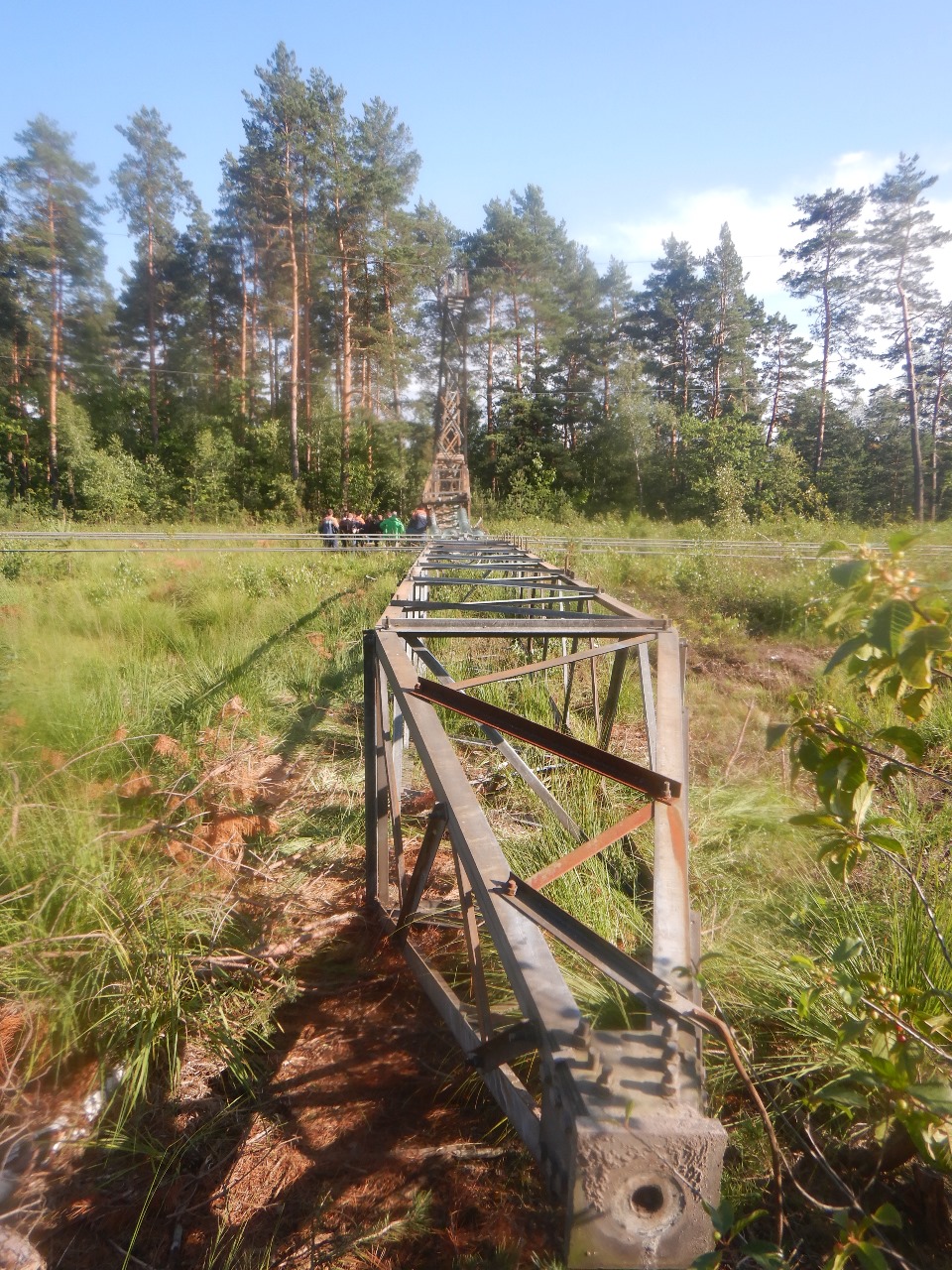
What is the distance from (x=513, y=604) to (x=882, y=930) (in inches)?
99.4

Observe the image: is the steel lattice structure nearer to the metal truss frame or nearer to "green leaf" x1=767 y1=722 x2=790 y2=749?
the metal truss frame

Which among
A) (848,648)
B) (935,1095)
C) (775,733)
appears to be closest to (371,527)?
(775,733)

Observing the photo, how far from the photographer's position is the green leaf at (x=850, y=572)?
4.70 feet

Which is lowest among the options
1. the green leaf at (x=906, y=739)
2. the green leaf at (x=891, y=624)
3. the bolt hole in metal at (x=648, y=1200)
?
the bolt hole in metal at (x=648, y=1200)

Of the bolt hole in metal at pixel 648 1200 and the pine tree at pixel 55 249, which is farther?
the pine tree at pixel 55 249

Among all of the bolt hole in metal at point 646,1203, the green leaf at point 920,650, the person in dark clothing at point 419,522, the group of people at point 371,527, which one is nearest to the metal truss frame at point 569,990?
the bolt hole in metal at point 646,1203

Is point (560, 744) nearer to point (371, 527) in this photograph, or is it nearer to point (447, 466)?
point (371, 527)

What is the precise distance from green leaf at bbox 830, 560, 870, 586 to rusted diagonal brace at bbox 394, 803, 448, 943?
1.29 m

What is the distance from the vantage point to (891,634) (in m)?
1.35

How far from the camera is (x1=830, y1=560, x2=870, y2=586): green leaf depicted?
1.43 m

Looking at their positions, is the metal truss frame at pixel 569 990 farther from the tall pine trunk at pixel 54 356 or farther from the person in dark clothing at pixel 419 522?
the tall pine trunk at pixel 54 356

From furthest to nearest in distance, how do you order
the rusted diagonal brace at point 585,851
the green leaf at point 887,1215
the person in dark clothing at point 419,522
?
the person in dark clothing at point 419,522, the rusted diagonal brace at point 585,851, the green leaf at point 887,1215

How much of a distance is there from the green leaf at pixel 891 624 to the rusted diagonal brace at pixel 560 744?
0.75 metres

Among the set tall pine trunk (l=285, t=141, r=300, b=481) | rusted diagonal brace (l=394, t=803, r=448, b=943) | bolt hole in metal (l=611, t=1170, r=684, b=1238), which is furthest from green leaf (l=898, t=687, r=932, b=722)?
tall pine trunk (l=285, t=141, r=300, b=481)
